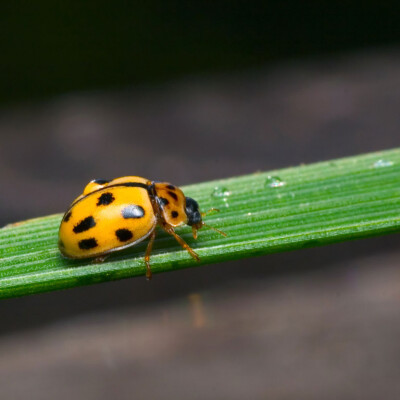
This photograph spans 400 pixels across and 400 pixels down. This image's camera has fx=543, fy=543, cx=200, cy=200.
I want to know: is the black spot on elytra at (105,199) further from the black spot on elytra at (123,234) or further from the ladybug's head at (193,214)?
the ladybug's head at (193,214)

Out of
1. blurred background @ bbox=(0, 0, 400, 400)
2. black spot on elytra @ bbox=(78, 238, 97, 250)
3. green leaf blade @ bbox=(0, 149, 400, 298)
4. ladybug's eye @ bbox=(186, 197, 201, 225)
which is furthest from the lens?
blurred background @ bbox=(0, 0, 400, 400)

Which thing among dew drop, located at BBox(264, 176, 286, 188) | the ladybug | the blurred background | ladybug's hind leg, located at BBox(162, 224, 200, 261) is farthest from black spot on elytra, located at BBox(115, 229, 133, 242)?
the blurred background

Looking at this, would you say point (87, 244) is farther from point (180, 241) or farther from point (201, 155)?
point (201, 155)

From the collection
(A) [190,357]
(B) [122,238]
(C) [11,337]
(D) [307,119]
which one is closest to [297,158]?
(D) [307,119]

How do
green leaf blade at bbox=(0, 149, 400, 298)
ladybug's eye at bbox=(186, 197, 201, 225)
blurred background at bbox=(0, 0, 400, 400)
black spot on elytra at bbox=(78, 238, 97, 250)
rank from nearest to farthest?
green leaf blade at bbox=(0, 149, 400, 298)
black spot on elytra at bbox=(78, 238, 97, 250)
ladybug's eye at bbox=(186, 197, 201, 225)
blurred background at bbox=(0, 0, 400, 400)

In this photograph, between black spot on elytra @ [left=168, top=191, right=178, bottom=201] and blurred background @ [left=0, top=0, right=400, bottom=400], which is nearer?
black spot on elytra @ [left=168, top=191, right=178, bottom=201]

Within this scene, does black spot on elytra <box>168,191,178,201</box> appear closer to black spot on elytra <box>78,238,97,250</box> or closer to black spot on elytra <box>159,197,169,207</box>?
black spot on elytra <box>159,197,169,207</box>

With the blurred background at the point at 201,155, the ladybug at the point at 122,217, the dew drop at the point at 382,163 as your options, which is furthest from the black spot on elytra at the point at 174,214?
the blurred background at the point at 201,155
